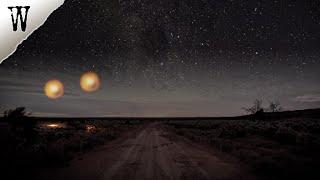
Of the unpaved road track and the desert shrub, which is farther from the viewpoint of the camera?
the desert shrub

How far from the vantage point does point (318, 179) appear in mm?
12039

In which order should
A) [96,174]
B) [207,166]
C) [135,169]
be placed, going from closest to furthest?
[96,174] < [135,169] < [207,166]

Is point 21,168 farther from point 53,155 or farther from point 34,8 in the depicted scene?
point 34,8

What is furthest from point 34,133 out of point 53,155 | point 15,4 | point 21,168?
point 15,4

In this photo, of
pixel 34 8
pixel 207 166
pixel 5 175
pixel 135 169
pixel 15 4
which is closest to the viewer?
pixel 15 4

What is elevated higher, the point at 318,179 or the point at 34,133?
the point at 34,133

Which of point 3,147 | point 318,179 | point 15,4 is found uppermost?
point 15,4

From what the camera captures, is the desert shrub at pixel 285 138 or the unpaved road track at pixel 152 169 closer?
the unpaved road track at pixel 152 169

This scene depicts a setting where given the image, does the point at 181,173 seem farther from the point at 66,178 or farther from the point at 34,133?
the point at 34,133

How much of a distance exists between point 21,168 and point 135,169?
14.1ft

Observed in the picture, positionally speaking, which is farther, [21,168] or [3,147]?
[3,147]

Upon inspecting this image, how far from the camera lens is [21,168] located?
39.9ft

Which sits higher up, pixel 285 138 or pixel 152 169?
pixel 152 169

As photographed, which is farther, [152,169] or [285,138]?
[285,138]
